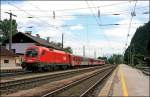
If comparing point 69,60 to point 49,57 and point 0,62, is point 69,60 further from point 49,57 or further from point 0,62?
point 49,57

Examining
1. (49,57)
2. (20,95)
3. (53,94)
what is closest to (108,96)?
(53,94)

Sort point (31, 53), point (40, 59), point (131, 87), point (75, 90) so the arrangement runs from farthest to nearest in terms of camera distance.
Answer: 1. point (31, 53)
2. point (40, 59)
3. point (131, 87)
4. point (75, 90)

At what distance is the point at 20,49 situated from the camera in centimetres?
8869

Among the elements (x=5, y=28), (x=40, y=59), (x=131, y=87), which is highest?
(x=5, y=28)

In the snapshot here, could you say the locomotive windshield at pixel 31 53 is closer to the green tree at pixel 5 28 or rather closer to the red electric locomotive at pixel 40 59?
the red electric locomotive at pixel 40 59

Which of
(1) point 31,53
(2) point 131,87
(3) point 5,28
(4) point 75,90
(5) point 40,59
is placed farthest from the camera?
(3) point 5,28

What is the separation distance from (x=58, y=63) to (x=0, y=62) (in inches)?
441

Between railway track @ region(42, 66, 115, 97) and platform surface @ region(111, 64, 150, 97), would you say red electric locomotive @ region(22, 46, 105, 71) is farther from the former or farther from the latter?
railway track @ region(42, 66, 115, 97)

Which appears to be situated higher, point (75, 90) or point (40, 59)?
point (40, 59)

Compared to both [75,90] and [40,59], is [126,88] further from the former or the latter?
[40,59]

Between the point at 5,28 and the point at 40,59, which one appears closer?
the point at 40,59

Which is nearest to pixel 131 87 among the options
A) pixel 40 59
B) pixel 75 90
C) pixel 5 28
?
pixel 75 90

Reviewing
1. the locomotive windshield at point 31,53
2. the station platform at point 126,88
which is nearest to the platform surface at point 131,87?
the station platform at point 126,88

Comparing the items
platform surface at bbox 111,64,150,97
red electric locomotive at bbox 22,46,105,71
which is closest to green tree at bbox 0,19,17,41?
red electric locomotive at bbox 22,46,105,71
